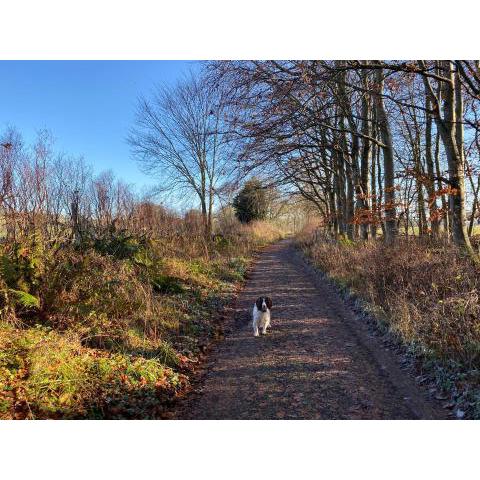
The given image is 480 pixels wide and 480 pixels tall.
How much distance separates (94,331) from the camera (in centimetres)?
504

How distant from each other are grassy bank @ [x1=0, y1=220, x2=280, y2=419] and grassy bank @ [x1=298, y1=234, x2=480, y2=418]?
3.13 metres

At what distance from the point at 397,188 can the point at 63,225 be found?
9.08 metres

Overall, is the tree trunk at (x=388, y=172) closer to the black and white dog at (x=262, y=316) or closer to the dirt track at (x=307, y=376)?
the dirt track at (x=307, y=376)

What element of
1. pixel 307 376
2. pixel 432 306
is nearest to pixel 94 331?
pixel 307 376

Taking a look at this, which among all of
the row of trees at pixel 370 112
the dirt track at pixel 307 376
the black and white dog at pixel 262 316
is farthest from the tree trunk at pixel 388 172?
the black and white dog at pixel 262 316

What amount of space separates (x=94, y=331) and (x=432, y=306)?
525 cm

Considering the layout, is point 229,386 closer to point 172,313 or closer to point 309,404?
point 309,404

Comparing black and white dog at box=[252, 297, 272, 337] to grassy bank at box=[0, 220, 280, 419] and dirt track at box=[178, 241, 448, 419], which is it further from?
grassy bank at box=[0, 220, 280, 419]

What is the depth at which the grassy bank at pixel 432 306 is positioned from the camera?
3.92m

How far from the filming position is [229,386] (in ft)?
14.1

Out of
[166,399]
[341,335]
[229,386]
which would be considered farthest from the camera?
[341,335]

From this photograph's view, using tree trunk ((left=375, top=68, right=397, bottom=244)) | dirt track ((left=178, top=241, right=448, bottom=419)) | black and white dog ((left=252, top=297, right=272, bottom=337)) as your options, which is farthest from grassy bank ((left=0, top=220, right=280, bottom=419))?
tree trunk ((left=375, top=68, right=397, bottom=244))

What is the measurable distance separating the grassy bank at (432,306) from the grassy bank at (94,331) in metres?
3.13

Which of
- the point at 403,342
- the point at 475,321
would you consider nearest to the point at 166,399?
the point at 403,342
